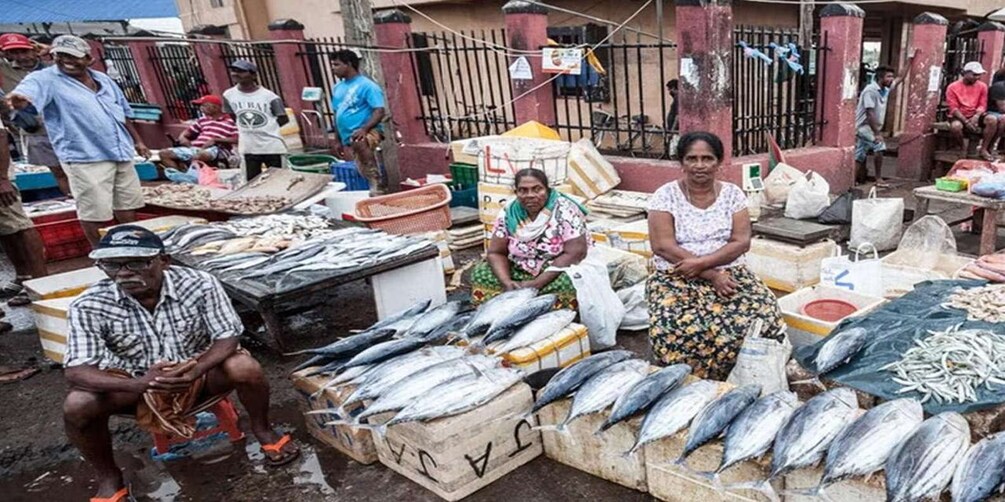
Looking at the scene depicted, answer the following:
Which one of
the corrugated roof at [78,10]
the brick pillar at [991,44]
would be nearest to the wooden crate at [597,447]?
the brick pillar at [991,44]

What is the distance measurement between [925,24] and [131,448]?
1079 centimetres

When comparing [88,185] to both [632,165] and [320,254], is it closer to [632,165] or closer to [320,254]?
A: [320,254]

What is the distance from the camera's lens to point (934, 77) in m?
9.24

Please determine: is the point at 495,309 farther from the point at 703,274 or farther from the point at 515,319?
the point at 703,274

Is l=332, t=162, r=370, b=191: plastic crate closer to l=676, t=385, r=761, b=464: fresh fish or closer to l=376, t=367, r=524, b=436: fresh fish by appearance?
l=376, t=367, r=524, b=436: fresh fish

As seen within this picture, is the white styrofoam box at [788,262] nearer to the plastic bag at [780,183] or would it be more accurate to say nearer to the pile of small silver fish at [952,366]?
the plastic bag at [780,183]

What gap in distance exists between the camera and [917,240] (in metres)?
5.00

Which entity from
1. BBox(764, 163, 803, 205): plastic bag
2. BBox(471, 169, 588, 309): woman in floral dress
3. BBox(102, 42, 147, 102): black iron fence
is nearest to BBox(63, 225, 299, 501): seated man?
BBox(471, 169, 588, 309): woman in floral dress

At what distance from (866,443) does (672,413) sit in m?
0.72

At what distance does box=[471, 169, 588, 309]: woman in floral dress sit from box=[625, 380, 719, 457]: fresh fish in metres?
1.52

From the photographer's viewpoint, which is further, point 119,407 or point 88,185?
point 88,185

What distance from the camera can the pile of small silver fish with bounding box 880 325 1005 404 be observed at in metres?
2.82

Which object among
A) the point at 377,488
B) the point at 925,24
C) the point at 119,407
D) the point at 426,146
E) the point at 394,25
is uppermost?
the point at 394,25

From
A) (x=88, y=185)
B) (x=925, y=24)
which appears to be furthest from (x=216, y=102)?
(x=925, y=24)
